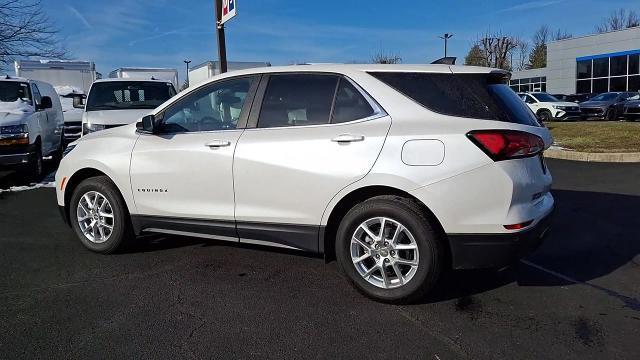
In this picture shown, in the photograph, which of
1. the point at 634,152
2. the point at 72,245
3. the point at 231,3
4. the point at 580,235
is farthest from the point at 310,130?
the point at 634,152

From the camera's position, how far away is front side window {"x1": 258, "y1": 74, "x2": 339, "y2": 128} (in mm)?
3896

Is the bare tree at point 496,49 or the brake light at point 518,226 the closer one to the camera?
the brake light at point 518,226

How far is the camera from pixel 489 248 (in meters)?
3.37

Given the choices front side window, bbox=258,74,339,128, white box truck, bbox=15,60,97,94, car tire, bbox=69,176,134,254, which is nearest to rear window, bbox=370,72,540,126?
front side window, bbox=258,74,339,128

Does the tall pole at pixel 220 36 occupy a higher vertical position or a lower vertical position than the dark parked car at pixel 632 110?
higher

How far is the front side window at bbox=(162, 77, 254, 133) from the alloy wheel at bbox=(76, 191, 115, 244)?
98 centimetres

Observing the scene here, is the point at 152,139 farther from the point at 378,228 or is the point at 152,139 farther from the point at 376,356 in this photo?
the point at 376,356

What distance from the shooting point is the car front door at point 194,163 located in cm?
415

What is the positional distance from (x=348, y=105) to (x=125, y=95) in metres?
7.38

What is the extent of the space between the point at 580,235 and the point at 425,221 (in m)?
2.73

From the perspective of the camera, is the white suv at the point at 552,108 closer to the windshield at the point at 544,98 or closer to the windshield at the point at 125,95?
the windshield at the point at 544,98

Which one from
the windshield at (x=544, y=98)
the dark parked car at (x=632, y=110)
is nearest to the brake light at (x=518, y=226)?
the dark parked car at (x=632, y=110)

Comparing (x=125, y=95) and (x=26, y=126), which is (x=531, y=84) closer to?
(x=125, y=95)

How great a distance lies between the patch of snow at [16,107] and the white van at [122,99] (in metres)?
0.92
